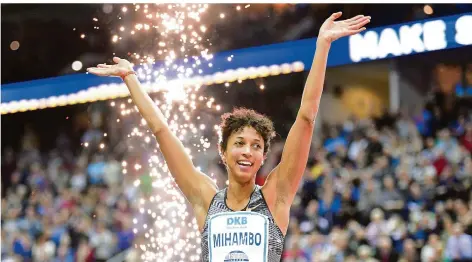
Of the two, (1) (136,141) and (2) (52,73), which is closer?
(1) (136,141)

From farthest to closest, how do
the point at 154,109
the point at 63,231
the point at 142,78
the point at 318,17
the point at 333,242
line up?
the point at 318,17
the point at 63,231
the point at 333,242
the point at 142,78
the point at 154,109

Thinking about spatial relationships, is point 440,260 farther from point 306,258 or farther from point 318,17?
point 318,17

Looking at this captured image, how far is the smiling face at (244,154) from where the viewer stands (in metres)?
3.55

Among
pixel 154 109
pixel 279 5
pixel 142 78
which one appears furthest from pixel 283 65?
pixel 154 109

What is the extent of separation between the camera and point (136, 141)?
957 cm

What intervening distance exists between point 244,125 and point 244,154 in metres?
0.17

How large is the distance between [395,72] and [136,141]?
5314 millimetres

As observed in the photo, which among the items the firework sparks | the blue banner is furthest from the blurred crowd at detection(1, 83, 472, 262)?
the firework sparks

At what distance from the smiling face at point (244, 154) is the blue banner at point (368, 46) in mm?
6561

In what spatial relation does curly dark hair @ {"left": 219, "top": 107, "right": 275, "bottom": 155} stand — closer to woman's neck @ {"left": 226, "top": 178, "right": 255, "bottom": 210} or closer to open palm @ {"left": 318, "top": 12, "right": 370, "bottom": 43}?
woman's neck @ {"left": 226, "top": 178, "right": 255, "bottom": 210}

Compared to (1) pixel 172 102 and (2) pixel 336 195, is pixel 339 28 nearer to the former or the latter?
(1) pixel 172 102

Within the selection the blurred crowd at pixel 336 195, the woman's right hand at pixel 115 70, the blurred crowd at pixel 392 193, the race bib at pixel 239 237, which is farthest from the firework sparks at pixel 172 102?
the race bib at pixel 239 237

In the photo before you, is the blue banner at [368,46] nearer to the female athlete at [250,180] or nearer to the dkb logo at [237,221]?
the female athlete at [250,180]

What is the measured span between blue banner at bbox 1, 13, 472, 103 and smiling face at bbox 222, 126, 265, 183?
6561 millimetres
